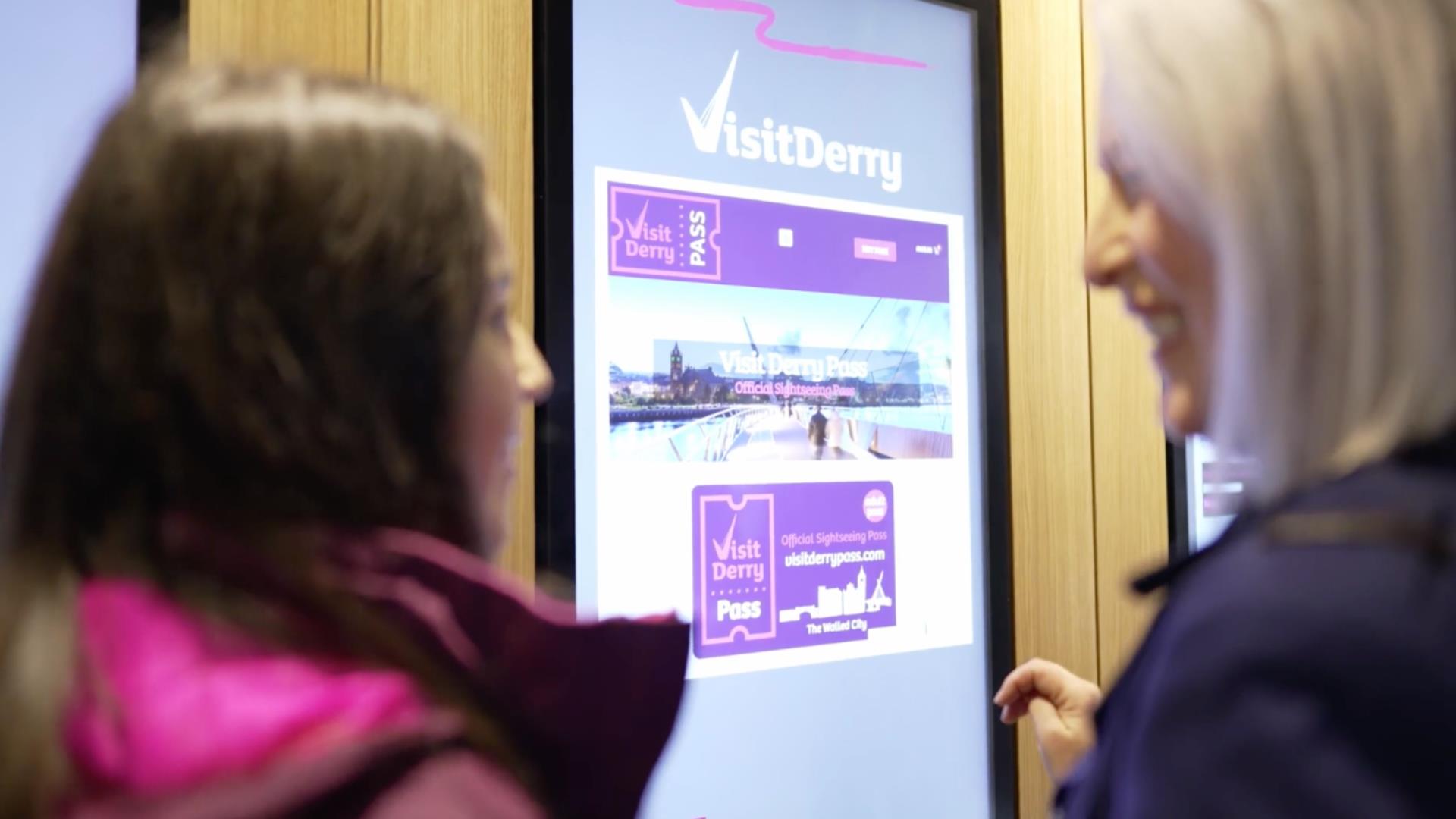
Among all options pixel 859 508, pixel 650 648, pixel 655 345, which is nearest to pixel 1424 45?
pixel 650 648

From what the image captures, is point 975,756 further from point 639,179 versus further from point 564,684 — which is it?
point 564,684

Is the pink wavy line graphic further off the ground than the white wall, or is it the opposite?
the pink wavy line graphic

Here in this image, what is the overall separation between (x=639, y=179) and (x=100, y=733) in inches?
37.7

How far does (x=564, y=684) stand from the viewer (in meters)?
0.58

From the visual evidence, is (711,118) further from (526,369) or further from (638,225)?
(526,369)

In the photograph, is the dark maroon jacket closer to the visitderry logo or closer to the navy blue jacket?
the navy blue jacket

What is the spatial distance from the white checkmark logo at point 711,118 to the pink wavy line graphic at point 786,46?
2.4 inches

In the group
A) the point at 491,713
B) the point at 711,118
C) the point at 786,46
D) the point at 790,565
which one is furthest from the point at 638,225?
the point at 491,713

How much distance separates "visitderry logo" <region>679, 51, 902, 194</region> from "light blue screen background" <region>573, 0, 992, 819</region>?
12 millimetres

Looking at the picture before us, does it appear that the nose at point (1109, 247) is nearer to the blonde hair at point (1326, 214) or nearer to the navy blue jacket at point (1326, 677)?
the blonde hair at point (1326, 214)

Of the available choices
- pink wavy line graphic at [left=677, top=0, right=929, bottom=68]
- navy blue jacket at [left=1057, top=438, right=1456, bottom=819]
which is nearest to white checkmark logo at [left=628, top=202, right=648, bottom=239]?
pink wavy line graphic at [left=677, top=0, right=929, bottom=68]

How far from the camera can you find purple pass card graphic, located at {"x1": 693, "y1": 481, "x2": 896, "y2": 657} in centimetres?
134

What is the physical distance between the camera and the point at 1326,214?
55cm

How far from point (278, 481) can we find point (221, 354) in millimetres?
68
